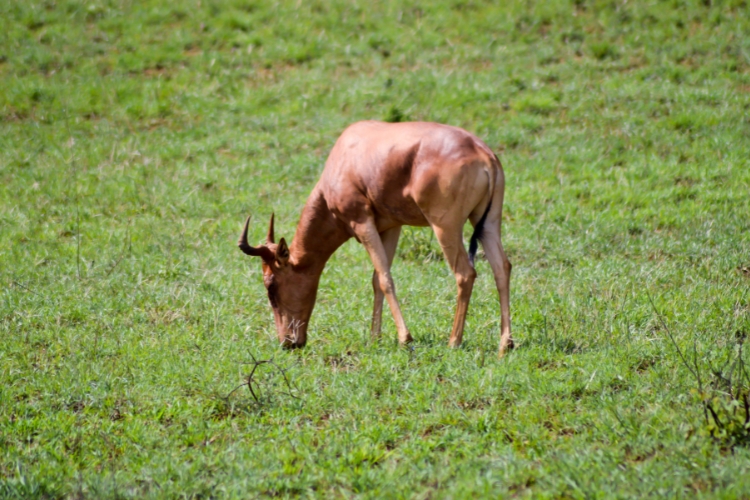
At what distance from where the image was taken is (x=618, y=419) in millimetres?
4957

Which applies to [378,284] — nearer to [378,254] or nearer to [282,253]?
[378,254]

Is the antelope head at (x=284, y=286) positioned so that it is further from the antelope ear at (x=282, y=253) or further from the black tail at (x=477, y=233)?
the black tail at (x=477, y=233)

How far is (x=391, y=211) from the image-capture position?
695 centimetres

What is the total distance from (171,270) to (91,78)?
280 inches

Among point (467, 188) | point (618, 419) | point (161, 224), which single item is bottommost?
point (161, 224)

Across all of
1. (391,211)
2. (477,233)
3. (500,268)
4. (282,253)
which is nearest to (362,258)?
(282,253)

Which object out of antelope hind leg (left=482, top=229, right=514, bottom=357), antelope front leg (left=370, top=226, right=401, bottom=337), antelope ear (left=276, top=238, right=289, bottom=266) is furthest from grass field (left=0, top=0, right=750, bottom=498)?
antelope ear (left=276, top=238, right=289, bottom=266)

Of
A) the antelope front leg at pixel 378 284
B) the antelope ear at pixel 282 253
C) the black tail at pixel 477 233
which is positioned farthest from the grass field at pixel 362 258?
the black tail at pixel 477 233

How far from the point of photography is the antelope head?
24.0 feet

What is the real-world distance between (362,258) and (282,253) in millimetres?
1960

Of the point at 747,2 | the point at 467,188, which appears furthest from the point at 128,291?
the point at 747,2

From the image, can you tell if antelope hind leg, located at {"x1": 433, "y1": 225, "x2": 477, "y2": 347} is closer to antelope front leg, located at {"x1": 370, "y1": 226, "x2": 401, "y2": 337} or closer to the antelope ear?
antelope front leg, located at {"x1": 370, "y1": 226, "x2": 401, "y2": 337}

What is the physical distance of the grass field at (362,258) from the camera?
15.9 ft

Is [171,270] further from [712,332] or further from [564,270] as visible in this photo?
[712,332]
